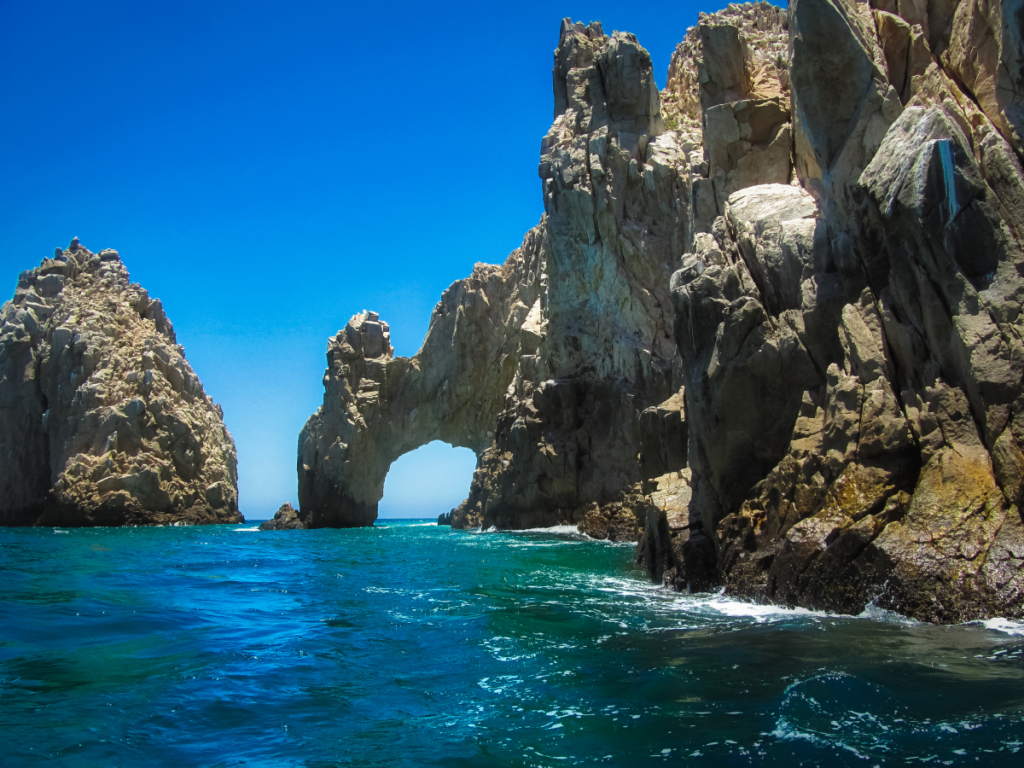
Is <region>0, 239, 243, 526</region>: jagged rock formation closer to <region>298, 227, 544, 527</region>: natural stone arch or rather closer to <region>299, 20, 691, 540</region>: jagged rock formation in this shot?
<region>298, 227, 544, 527</region>: natural stone arch

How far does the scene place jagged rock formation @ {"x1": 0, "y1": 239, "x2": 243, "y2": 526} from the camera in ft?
186

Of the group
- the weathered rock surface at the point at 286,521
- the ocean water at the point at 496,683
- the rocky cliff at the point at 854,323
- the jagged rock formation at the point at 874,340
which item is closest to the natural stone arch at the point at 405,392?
the weathered rock surface at the point at 286,521

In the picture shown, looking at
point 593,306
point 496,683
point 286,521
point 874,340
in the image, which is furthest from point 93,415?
point 874,340

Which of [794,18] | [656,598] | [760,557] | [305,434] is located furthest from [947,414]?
[305,434]

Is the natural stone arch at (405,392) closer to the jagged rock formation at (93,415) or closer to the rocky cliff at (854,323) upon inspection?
the jagged rock formation at (93,415)

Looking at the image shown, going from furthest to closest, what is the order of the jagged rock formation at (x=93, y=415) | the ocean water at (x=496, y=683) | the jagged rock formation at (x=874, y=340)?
the jagged rock formation at (x=93, y=415) → the jagged rock formation at (x=874, y=340) → the ocean water at (x=496, y=683)

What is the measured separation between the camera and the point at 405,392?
63250 mm

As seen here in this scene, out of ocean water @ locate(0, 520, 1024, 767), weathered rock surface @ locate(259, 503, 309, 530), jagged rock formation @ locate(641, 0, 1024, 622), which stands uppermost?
jagged rock formation @ locate(641, 0, 1024, 622)

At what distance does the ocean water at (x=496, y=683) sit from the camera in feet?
20.3

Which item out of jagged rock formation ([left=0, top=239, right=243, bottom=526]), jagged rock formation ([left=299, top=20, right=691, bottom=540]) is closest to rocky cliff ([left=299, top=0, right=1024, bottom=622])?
jagged rock formation ([left=299, top=20, right=691, bottom=540])

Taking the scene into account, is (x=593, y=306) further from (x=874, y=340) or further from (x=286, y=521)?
(x=286, y=521)

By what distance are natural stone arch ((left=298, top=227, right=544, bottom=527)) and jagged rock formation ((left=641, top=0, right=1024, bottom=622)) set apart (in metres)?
42.6

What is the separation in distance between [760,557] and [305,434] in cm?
5338

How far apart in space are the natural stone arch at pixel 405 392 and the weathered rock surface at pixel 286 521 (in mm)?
813
